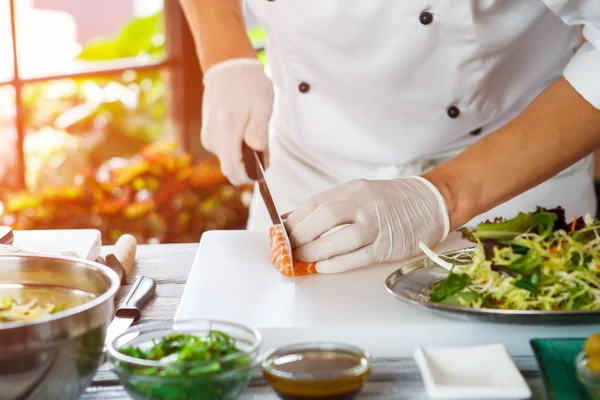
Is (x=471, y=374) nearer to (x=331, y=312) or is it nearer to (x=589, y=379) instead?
(x=589, y=379)

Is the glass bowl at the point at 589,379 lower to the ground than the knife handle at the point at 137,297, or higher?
higher

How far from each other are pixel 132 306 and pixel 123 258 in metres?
0.30

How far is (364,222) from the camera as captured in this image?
1.54 metres

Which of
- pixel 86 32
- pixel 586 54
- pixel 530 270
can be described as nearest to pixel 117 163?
pixel 86 32

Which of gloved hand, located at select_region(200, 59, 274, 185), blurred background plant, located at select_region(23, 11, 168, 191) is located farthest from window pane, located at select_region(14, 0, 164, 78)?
gloved hand, located at select_region(200, 59, 274, 185)

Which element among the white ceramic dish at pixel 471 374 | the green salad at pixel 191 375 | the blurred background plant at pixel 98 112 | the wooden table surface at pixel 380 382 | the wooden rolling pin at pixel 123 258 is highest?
the green salad at pixel 191 375

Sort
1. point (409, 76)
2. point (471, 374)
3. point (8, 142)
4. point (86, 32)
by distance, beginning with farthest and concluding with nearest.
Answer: point (86, 32) → point (8, 142) → point (409, 76) → point (471, 374)

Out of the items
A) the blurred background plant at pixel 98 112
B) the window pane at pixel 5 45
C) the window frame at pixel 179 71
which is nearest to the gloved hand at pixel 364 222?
the window pane at pixel 5 45

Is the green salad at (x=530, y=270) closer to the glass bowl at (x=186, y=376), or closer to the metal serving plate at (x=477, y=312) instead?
the metal serving plate at (x=477, y=312)

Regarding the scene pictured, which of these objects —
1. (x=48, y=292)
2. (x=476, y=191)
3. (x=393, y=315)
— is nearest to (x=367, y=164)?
(x=476, y=191)

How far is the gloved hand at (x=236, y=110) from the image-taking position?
6.59 ft

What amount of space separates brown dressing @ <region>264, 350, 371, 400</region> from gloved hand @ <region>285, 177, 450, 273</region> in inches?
20.0

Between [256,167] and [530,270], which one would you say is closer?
[530,270]

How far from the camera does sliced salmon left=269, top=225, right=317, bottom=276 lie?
1498mm
